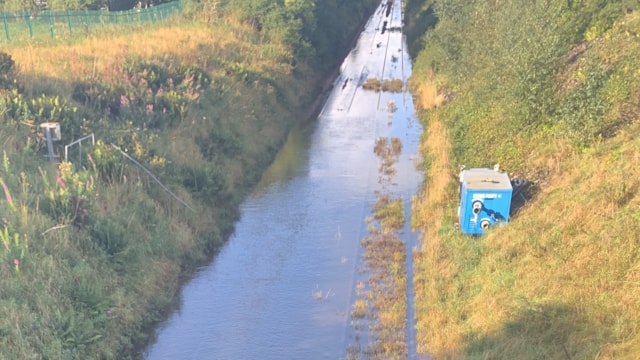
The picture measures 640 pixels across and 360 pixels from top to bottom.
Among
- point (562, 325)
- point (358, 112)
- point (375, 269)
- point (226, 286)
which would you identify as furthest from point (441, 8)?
point (562, 325)

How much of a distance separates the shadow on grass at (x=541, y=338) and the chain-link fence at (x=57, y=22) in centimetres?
2423

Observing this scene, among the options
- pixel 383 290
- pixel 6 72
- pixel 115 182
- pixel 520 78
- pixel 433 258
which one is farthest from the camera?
pixel 6 72

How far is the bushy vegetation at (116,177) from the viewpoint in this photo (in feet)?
35.7

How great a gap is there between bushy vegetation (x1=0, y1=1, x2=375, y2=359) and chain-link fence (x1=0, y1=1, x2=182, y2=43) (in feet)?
9.18

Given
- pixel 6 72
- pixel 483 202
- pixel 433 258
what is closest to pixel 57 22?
pixel 6 72

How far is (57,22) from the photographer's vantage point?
96.7ft

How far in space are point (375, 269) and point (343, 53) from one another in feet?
113

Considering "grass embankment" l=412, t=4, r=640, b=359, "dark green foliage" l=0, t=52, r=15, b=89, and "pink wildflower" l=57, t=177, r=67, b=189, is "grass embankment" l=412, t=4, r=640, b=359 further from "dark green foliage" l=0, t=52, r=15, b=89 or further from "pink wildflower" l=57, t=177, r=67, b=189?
"dark green foliage" l=0, t=52, r=15, b=89

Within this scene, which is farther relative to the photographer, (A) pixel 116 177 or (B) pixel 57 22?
(B) pixel 57 22

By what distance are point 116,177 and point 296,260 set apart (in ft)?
18.4

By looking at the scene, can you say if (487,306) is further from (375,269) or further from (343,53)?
(343,53)

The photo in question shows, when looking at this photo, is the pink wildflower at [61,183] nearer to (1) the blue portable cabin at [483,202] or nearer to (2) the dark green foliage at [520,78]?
(1) the blue portable cabin at [483,202]

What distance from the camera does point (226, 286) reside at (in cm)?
1431

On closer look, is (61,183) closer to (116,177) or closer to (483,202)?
(116,177)
